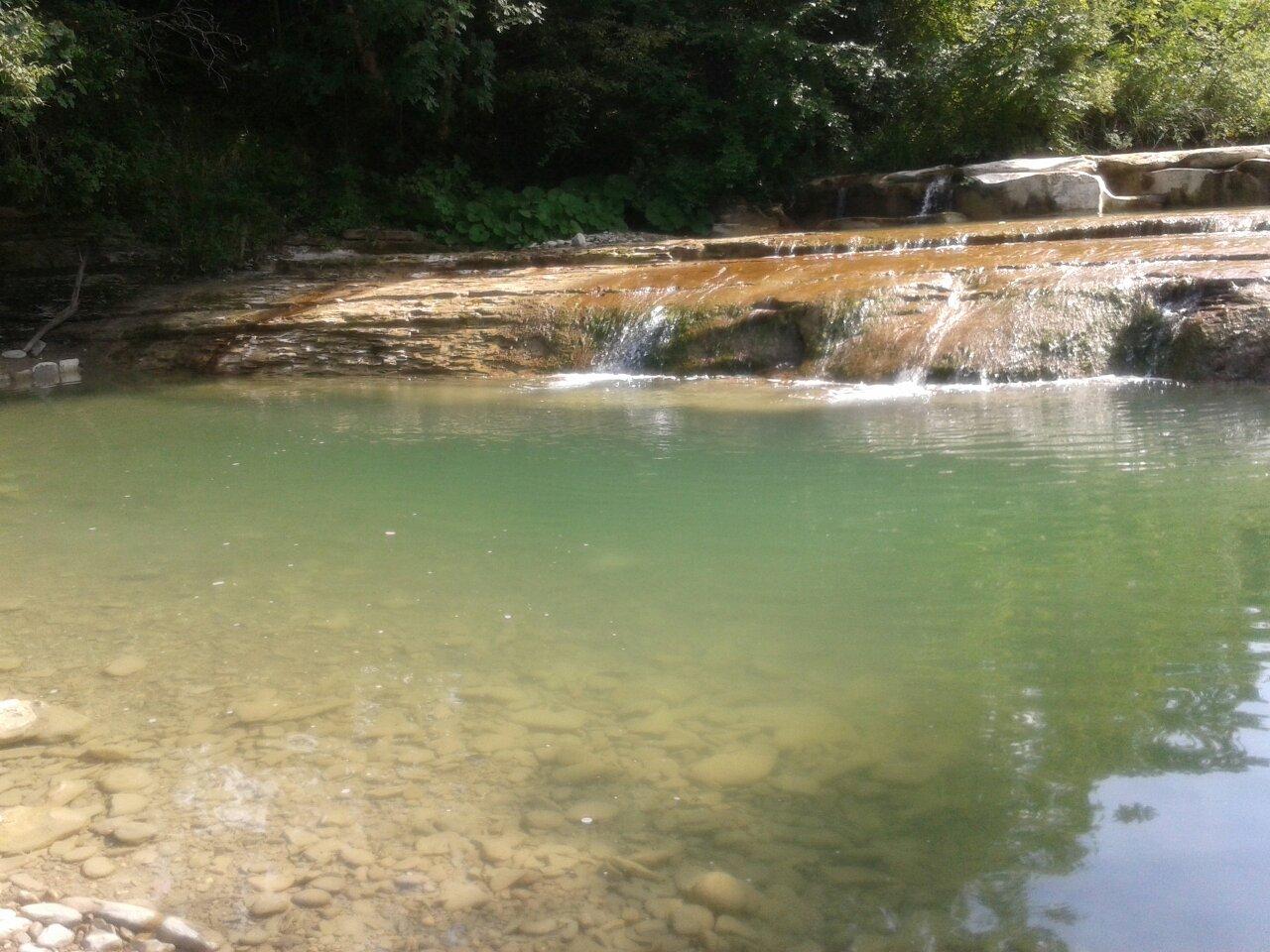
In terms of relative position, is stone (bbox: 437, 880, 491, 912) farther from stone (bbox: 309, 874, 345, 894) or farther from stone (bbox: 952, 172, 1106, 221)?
stone (bbox: 952, 172, 1106, 221)

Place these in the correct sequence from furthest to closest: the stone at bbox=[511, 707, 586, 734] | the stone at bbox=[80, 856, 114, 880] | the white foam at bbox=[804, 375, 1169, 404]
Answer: the white foam at bbox=[804, 375, 1169, 404] < the stone at bbox=[511, 707, 586, 734] < the stone at bbox=[80, 856, 114, 880]

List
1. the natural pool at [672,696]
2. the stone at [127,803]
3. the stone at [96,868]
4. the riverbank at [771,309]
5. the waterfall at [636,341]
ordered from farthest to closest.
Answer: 1. the waterfall at [636,341]
2. the riverbank at [771,309]
3. the stone at [127,803]
4. the stone at [96,868]
5. the natural pool at [672,696]

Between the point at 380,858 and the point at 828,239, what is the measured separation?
10126 mm

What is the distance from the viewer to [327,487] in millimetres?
5684

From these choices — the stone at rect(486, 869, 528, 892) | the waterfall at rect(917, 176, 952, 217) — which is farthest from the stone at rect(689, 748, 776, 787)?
the waterfall at rect(917, 176, 952, 217)

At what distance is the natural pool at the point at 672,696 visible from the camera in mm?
2117

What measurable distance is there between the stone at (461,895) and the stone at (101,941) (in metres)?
0.56

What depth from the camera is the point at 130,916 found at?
6.85 feet

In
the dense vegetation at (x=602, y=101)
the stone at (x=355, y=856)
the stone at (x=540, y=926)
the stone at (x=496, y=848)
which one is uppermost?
the dense vegetation at (x=602, y=101)

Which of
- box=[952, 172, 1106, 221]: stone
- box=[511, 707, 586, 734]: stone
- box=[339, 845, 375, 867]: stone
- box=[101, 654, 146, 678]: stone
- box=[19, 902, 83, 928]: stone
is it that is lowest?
box=[339, 845, 375, 867]: stone

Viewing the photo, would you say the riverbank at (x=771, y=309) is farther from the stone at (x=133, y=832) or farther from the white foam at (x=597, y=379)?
the stone at (x=133, y=832)

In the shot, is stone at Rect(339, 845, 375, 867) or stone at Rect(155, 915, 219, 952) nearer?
stone at Rect(155, 915, 219, 952)

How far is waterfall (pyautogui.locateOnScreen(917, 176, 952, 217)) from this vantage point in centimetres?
1392

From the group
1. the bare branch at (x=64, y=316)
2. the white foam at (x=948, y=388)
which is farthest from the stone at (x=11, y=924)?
the bare branch at (x=64, y=316)
